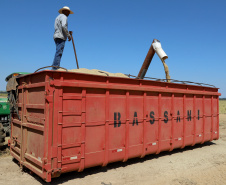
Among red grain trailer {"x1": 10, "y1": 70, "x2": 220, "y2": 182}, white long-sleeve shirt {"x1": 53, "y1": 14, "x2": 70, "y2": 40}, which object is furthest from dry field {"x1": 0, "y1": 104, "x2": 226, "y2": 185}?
white long-sleeve shirt {"x1": 53, "y1": 14, "x2": 70, "y2": 40}

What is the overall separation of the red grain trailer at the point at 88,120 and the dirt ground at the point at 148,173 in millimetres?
336

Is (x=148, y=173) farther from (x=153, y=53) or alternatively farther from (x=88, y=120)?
(x=153, y=53)

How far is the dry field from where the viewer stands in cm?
536

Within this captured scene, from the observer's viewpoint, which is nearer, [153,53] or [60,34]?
[60,34]

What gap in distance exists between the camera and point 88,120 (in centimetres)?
558

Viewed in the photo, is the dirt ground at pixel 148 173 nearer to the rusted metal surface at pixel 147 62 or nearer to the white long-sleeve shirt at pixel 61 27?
the rusted metal surface at pixel 147 62

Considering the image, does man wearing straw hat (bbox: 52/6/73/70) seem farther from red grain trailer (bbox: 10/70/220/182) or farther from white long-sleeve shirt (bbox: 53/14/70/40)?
red grain trailer (bbox: 10/70/220/182)

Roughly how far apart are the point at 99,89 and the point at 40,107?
160 cm

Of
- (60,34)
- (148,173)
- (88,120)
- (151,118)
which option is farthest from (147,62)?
(148,173)

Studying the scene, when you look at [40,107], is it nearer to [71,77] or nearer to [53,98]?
[53,98]

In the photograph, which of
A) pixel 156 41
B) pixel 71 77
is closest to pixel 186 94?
pixel 156 41

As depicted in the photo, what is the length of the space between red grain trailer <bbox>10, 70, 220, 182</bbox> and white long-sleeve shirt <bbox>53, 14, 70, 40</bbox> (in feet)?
5.75

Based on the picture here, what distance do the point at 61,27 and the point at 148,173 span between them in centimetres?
522

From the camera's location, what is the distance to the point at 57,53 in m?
6.82
